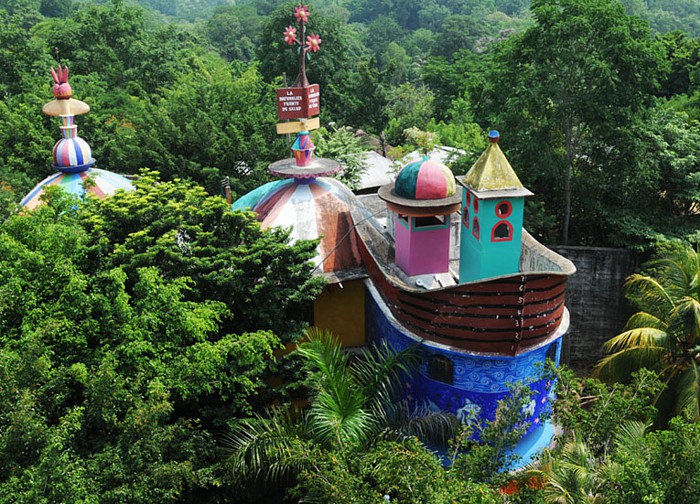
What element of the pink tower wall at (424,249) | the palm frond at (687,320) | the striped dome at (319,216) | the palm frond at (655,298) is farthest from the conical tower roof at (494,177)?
the striped dome at (319,216)

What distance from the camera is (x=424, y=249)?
55.5 feet

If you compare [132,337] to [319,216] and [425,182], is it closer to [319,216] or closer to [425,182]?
[425,182]

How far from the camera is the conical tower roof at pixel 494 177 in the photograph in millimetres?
15539

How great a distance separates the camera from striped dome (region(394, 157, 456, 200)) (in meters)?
16.2

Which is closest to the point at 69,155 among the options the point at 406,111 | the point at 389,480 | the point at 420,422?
the point at 420,422

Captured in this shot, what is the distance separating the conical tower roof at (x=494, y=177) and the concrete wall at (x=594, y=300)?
821cm

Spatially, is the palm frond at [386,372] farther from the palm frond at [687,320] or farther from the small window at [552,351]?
the palm frond at [687,320]

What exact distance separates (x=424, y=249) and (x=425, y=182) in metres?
1.72

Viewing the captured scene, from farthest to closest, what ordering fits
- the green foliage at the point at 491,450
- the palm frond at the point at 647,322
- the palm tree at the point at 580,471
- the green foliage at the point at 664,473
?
the palm frond at the point at 647,322 < the green foliage at the point at 491,450 < the palm tree at the point at 580,471 < the green foliage at the point at 664,473

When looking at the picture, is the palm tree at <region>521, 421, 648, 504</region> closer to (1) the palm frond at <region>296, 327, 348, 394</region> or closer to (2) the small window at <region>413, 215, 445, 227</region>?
(1) the palm frond at <region>296, 327, 348, 394</region>

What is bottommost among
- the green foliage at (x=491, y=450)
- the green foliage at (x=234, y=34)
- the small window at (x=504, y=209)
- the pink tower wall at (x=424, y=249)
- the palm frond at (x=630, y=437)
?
the green foliage at (x=491, y=450)

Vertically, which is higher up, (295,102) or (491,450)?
(295,102)

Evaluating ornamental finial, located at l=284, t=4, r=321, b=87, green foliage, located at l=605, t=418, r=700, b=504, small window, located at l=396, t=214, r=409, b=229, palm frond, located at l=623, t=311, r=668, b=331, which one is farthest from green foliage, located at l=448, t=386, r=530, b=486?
ornamental finial, located at l=284, t=4, r=321, b=87

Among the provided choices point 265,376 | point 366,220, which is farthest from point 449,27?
point 265,376
